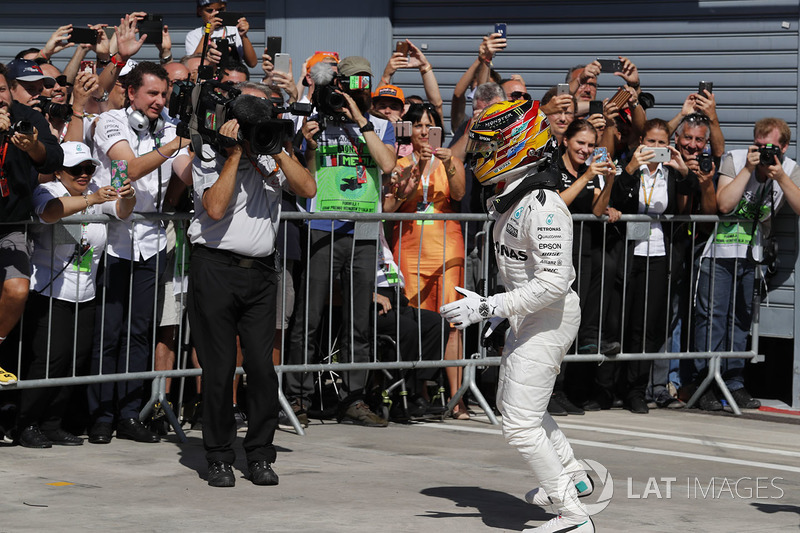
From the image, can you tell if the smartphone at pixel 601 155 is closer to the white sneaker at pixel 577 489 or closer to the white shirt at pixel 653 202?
the white shirt at pixel 653 202

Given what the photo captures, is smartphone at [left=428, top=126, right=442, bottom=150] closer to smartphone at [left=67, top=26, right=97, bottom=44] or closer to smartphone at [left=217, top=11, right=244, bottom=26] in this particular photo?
smartphone at [left=217, top=11, right=244, bottom=26]

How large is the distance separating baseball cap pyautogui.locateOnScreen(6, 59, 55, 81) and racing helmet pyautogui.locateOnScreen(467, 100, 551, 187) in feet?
13.6

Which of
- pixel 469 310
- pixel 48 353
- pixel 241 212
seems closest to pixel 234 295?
pixel 241 212

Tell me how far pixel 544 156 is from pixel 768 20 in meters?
5.99

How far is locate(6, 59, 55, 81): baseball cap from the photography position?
912 centimetres

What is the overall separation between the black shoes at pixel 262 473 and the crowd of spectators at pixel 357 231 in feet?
4.98

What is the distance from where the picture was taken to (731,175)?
35.2ft

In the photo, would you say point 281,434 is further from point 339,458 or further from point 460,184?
point 460,184

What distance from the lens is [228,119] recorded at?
24.0 ft

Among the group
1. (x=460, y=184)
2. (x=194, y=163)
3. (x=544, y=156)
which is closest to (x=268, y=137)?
(x=194, y=163)

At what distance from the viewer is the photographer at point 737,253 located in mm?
10555

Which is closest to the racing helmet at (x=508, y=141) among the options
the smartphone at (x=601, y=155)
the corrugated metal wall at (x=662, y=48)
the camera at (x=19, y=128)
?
the camera at (x=19, y=128)

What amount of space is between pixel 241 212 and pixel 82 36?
4051mm

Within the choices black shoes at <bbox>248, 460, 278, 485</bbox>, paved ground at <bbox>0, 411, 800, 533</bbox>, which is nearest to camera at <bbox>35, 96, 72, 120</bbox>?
paved ground at <bbox>0, 411, 800, 533</bbox>
